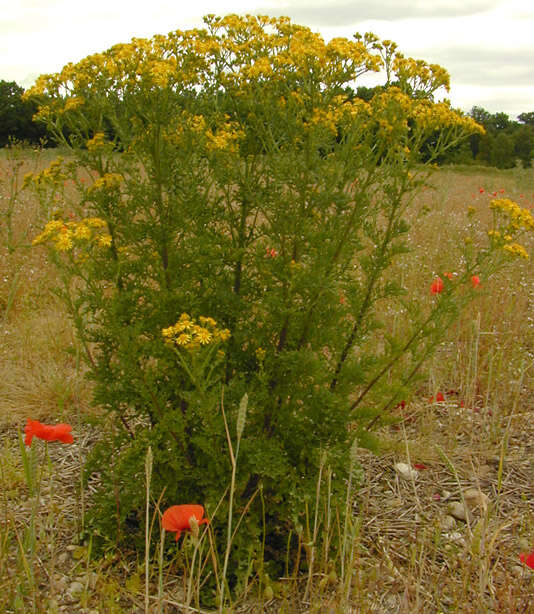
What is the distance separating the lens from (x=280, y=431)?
2.21 metres

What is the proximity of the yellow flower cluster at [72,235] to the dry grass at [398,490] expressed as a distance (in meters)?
0.51

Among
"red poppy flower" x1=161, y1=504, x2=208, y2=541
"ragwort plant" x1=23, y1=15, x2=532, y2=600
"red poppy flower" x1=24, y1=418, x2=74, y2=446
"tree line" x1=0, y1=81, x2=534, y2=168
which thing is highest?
"tree line" x1=0, y1=81, x2=534, y2=168

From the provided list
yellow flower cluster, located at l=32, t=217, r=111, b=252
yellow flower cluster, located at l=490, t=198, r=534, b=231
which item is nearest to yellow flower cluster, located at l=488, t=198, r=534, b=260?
yellow flower cluster, located at l=490, t=198, r=534, b=231

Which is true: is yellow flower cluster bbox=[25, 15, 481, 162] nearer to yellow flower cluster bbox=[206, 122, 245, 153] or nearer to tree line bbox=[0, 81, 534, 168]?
yellow flower cluster bbox=[206, 122, 245, 153]

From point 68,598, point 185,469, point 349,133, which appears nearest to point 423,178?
point 349,133

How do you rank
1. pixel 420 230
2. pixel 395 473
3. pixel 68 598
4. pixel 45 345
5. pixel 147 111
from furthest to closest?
1. pixel 420 230
2. pixel 45 345
3. pixel 395 473
4. pixel 68 598
5. pixel 147 111

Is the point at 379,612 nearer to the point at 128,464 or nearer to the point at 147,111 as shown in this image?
the point at 128,464

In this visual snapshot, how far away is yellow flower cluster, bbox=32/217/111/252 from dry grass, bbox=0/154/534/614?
506 mm

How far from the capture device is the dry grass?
1.94 metres

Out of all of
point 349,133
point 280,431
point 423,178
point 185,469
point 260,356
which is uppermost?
point 349,133

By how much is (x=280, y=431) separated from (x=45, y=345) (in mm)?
2291

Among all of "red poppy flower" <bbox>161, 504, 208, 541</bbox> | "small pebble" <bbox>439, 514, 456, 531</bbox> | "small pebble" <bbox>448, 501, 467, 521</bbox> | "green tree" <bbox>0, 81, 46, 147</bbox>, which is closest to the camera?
"red poppy flower" <bbox>161, 504, 208, 541</bbox>

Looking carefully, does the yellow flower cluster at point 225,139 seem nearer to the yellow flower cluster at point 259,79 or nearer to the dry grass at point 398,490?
the yellow flower cluster at point 259,79

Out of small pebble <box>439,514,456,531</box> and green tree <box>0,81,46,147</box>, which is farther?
green tree <box>0,81,46,147</box>
